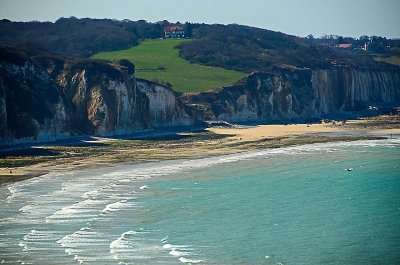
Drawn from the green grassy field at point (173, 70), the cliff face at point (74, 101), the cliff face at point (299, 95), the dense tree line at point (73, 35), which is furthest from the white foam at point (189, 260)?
the dense tree line at point (73, 35)

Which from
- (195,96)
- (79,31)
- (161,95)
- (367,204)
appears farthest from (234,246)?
(79,31)

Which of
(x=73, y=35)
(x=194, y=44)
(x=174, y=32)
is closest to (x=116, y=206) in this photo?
(x=194, y=44)

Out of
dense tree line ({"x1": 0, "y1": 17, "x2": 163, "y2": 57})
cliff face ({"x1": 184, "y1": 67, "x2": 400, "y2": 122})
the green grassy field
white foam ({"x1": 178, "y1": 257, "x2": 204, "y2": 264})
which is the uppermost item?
dense tree line ({"x1": 0, "y1": 17, "x2": 163, "y2": 57})

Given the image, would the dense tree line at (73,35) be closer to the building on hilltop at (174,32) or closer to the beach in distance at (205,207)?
the building on hilltop at (174,32)

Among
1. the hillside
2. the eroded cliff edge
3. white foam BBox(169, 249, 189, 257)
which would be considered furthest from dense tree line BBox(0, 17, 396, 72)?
white foam BBox(169, 249, 189, 257)

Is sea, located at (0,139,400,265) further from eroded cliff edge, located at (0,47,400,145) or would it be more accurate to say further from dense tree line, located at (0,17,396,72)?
dense tree line, located at (0,17,396,72)

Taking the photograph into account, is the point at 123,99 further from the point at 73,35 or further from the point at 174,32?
the point at 174,32
